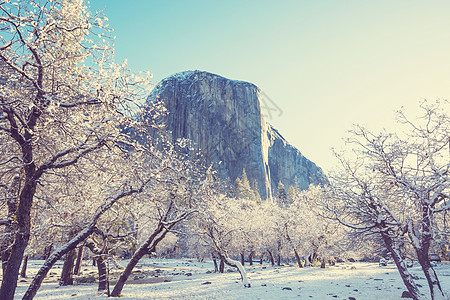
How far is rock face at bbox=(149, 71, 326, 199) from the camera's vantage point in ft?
421

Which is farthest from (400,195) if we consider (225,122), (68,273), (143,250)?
(225,122)

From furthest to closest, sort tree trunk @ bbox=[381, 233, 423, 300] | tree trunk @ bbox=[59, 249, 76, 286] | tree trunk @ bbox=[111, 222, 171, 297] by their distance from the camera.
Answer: tree trunk @ bbox=[59, 249, 76, 286]
tree trunk @ bbox=[111, 222, 171, 297]
tree trunk @ bbox=[381, 233, 423, 300]

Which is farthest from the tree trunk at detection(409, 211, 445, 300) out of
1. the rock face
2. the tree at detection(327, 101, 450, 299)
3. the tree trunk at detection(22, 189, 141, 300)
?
the rock face

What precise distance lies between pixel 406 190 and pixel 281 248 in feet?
127

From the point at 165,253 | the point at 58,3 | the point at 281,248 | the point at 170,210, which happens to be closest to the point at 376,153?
the point at 170,210

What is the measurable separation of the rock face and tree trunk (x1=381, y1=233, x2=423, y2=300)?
110317mm

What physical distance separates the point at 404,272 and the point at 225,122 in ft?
409

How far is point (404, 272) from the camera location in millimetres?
12180

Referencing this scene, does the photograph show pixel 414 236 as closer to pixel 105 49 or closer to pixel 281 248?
pixel 105 49

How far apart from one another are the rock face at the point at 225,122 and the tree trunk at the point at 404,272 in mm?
110317

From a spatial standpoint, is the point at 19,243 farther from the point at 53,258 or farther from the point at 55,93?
the point at 55,93

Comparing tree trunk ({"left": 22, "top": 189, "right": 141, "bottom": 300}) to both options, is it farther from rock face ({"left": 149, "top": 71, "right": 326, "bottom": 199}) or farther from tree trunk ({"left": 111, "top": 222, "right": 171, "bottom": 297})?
rock face ({"left": 149, "top": 71, "right": 326, "bottom": 199})

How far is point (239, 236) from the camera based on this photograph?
131ft

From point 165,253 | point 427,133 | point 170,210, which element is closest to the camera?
point 427,133
